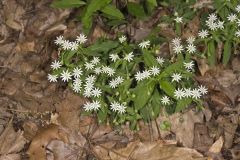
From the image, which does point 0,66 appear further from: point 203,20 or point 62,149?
point 203,20

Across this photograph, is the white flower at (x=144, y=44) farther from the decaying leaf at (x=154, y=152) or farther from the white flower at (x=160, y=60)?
the decaying leaf at (x=154, y=152)

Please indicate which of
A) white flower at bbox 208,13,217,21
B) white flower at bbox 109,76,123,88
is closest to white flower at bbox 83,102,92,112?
white flower at bbox 109,76,123,88

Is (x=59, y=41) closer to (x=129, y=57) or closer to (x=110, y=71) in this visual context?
(x=110, y=71)

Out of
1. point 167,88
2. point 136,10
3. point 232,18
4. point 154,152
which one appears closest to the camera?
point 167,88

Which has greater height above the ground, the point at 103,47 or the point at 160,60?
the point at 103,47

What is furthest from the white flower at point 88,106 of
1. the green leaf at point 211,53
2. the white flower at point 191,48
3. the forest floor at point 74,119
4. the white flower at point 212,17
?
the white flower at point 212,17

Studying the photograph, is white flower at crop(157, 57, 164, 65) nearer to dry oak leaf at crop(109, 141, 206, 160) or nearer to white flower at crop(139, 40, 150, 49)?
white flower at crop(139, 40, 150, 49)

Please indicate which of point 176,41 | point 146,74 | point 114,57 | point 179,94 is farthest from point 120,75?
point 176,41
